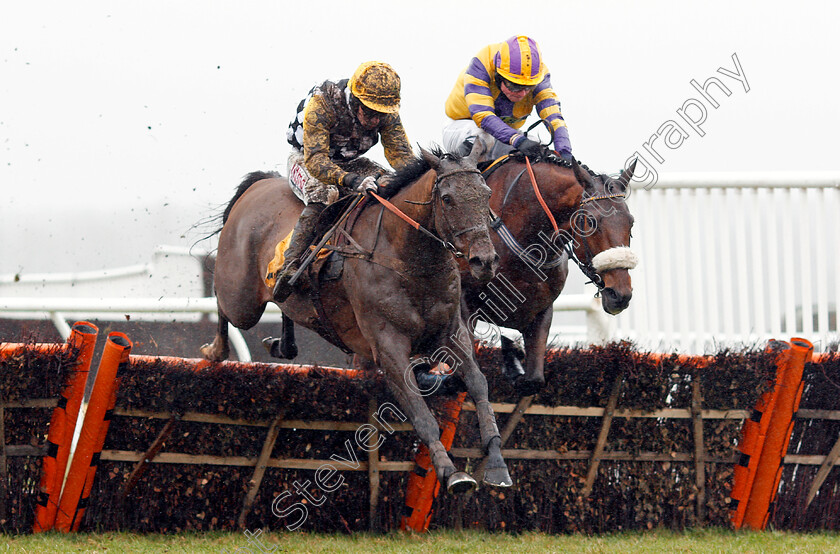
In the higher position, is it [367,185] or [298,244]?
[367,185]

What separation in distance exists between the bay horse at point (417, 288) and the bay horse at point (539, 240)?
0.58 metres

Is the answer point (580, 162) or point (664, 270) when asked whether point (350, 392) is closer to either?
point (580, 162)

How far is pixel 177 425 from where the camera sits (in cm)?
449

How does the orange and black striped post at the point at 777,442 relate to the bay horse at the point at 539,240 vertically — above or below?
below

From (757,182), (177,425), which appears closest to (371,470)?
(177,425)

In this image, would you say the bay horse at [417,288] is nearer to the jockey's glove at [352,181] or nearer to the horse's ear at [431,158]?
the horse's ear at [431,158]

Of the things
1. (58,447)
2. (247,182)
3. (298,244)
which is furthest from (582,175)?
(58,447)

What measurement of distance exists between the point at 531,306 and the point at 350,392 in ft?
3.48

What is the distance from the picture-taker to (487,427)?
3961mm

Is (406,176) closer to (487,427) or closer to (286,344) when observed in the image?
(487,427)

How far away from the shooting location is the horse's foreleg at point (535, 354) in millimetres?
4664

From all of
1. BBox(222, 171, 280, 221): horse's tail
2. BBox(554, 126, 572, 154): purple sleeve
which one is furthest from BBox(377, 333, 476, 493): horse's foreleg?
BBox(222, 171, 280, 221): horse's tail

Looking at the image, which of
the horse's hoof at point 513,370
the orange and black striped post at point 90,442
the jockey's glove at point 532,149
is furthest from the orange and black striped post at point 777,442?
the orange and black striped post at point 90,442

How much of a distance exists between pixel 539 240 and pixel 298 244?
124 centimetres
